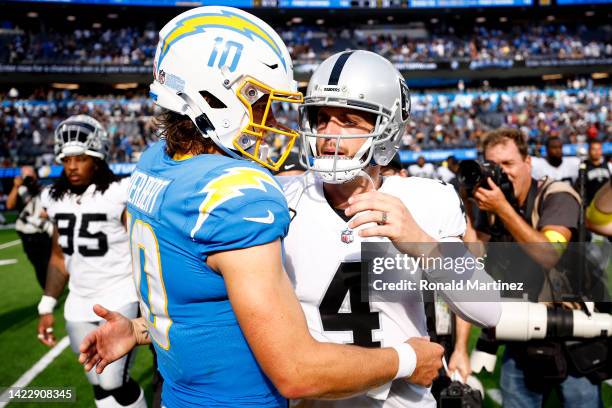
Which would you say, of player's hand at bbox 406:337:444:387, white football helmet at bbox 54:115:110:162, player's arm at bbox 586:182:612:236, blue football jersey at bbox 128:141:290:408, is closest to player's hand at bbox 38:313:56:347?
white football helmet at bbox 54:115:110:162

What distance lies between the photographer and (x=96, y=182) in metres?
3.96

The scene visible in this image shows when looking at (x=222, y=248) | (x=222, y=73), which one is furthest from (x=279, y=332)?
(x=222, y=73)

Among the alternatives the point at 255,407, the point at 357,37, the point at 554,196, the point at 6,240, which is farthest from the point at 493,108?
the point at 255,407

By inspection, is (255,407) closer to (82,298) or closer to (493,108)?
(82,298)

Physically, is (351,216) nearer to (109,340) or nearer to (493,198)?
(109,340)

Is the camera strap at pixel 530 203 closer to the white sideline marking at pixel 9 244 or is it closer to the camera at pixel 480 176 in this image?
the camera at pixel 480 176

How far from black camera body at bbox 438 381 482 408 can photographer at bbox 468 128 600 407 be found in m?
0.49

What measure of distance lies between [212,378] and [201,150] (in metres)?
0.69

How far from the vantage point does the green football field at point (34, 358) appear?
4504 mm

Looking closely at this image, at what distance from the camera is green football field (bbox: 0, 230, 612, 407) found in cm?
450

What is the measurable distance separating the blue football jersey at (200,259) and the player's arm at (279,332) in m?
0.05

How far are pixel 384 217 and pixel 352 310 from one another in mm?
510

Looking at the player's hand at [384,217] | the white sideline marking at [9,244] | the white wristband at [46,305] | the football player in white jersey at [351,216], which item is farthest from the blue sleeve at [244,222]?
the white sideline marking at [9,244]

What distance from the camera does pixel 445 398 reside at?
2533mm
